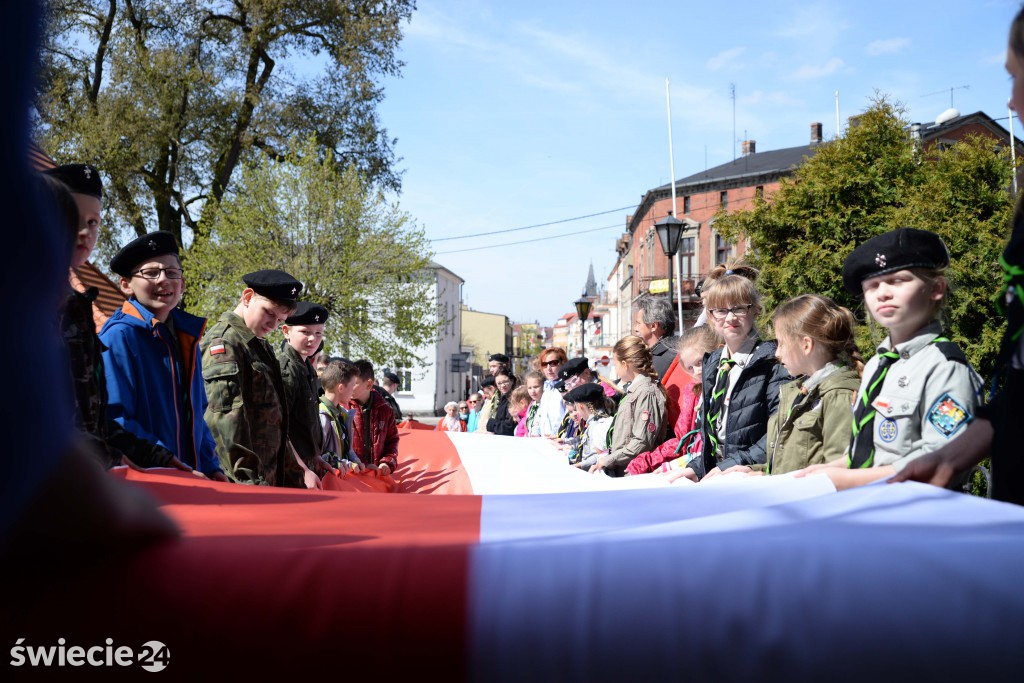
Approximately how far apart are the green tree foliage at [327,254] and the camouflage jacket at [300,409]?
67.9ft

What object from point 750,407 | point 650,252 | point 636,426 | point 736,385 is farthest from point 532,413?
point 650,252

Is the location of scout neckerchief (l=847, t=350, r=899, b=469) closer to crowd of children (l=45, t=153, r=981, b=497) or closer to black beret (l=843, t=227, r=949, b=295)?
crowd of children (l=45, t=153, r=981, b=497)

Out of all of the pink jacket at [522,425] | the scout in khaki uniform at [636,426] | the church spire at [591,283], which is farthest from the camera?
the church spire at [591,283]

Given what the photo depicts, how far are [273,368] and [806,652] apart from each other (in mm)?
3890

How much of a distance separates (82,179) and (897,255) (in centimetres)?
297

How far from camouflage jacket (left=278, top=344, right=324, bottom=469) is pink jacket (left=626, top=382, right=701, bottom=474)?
6.80ft

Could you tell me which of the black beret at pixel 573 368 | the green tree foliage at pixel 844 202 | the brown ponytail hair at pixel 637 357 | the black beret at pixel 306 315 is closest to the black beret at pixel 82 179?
the black beret at pixel 306 315

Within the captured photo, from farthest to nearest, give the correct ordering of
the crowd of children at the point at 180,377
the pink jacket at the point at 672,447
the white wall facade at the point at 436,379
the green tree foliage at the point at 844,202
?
the white wall facade at the point at 436,379, the green tree foliage at the point at 844,202, the pink jacket at the point at 672,447, the crowd of children at the point at 180,377

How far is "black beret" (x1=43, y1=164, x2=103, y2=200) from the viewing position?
317 cm

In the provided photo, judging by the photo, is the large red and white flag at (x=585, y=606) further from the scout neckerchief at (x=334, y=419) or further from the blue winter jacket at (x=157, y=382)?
the scout neckerchief at (x=334, y=419)

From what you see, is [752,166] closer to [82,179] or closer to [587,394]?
[587,394]

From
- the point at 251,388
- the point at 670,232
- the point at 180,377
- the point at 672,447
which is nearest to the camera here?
the point at 180,377

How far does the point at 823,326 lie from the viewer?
3.88 meters

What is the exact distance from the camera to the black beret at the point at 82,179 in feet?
10.4
